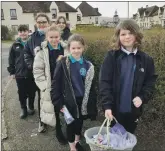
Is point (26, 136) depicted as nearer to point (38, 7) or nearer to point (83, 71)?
point (83, 71)

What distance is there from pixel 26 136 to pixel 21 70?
144 cm

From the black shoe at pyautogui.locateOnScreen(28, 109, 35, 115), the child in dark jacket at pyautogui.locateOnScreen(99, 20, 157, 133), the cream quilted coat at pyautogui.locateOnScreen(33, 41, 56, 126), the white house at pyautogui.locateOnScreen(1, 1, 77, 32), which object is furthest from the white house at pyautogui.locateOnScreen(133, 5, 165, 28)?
the white house at pyautogui.locateOnScreen(1, 1, 77, 32)

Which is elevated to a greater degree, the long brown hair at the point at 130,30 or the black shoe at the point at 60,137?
the long brown hair at the point at 130,30

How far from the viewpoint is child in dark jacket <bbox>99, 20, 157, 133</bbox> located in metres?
3.58

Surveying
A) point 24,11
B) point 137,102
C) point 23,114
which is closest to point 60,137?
point 23,114

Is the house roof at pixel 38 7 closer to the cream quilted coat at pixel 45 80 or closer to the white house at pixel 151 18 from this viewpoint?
the white house at pixel 151 18

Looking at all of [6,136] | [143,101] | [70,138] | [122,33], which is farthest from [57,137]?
[122,33]

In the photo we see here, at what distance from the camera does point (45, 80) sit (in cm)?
475

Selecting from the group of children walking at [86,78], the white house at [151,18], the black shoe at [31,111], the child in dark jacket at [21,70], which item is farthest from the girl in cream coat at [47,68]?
the black shoe at [31,111]

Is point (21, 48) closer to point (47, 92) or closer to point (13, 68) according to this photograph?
point (13, 68)

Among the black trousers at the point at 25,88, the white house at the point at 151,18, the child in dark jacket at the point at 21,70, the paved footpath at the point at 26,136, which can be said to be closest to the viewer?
the paved footpath at the point at 26,136

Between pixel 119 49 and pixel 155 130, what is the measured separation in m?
1.87

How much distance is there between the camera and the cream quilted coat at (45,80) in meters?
4.69

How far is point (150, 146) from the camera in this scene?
15.3 feet
